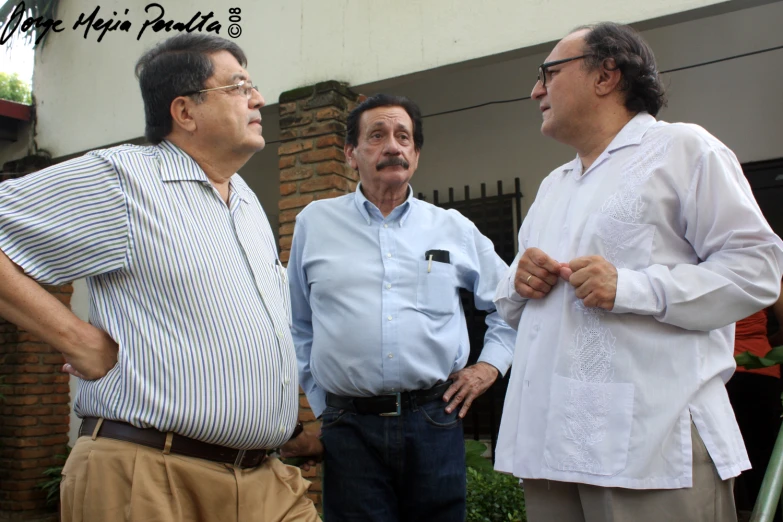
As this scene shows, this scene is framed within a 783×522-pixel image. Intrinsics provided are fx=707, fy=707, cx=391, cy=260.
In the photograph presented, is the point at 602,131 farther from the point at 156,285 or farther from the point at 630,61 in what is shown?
the point at 156,285

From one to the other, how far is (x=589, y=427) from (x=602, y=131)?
807mm

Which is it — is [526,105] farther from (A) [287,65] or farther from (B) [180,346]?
(B) [180,346]

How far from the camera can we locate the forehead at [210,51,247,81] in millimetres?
2100

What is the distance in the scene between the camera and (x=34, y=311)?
1643 mm

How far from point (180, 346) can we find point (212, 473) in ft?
1.13

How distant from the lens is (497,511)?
397 cm

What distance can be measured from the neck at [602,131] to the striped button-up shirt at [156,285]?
101 cm

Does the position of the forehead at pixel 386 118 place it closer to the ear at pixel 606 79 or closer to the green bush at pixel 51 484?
the ear at pixel 606 79

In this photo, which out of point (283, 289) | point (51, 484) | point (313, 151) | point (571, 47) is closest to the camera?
point (571, 47)

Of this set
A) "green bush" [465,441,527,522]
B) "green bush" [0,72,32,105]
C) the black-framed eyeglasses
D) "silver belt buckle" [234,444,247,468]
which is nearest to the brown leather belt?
"silver belt buckle" [234,444,247,468]

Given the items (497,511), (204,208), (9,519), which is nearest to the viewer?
(204,208)

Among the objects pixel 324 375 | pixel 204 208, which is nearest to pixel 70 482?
pixel 204 208

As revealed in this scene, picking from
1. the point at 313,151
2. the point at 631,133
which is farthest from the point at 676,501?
the point at 313,151

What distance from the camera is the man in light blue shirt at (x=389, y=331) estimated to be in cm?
250
